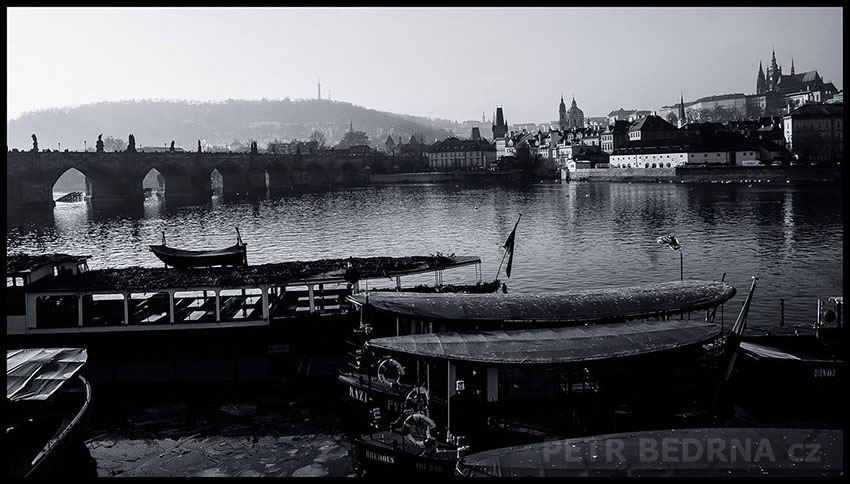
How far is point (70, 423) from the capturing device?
19.5 metres

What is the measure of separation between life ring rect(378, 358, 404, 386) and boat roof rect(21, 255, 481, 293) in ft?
23.8

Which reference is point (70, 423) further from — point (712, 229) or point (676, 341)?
point (712, 229)

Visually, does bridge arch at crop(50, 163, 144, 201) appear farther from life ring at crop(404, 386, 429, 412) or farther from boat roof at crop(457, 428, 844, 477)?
boat roof at crop(457, 428, 844, 477)

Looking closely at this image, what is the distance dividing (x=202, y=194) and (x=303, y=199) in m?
30.1

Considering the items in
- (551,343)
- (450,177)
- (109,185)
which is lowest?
(551,343)

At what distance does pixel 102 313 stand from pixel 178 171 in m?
122

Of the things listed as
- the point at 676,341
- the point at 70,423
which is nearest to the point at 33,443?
the point at 70,423

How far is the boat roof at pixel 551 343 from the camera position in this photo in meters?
18.2

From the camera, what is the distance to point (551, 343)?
18.9 meters

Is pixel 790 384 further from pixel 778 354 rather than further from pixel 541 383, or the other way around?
pixel 541 383

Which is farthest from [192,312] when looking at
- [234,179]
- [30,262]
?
[234,179]

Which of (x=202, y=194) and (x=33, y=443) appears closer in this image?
(x=33, y=443)

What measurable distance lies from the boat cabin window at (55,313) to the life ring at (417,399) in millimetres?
15199

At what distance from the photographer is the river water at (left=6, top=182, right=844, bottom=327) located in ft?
158
